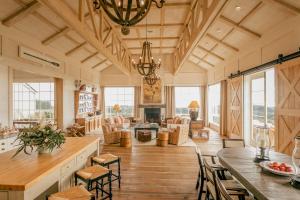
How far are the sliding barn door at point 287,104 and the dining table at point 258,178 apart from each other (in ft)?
6.05

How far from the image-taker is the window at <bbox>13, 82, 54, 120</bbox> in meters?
8.88

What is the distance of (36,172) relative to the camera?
1793 mm

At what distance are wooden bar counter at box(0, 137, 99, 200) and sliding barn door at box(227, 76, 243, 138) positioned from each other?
595 cm

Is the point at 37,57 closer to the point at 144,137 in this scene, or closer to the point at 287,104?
the point at 144,137

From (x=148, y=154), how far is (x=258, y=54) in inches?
174

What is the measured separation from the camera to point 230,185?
242cm

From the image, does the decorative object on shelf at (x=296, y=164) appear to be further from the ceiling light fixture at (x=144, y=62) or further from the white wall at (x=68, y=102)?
the white wall at (x=68, y=102)

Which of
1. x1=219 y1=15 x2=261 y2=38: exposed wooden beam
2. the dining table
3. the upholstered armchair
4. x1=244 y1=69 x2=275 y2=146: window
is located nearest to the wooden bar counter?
the dining table

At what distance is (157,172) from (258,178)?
8.16ft

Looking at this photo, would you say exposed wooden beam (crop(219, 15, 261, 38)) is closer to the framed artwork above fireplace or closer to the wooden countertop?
the wooden countertop

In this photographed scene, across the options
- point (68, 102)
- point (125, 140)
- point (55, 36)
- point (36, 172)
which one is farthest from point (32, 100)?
point (36, 172)

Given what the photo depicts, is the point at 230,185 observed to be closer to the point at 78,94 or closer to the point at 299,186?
the point at 299,186

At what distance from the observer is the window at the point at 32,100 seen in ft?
29.1

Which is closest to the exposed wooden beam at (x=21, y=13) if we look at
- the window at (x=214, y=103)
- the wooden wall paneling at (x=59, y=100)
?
the wooden wall paneling at (x=59, y=100)
